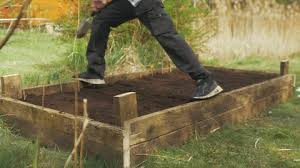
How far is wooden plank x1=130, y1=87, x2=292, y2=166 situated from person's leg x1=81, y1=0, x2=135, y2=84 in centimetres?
102

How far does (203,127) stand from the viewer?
3363 mm

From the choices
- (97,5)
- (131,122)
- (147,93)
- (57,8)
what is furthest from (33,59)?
(131,122)

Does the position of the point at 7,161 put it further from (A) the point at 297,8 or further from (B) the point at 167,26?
Result: (A) the point at 297,8

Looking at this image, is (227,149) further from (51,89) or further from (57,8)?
(57,8)

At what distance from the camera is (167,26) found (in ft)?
10.6

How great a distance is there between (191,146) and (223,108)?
24.3 inches

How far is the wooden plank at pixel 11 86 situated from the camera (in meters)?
3.54

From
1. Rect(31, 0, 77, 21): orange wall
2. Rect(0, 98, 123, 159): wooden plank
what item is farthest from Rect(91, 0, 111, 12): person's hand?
Rect(31, 0, 77, 21): orange wall

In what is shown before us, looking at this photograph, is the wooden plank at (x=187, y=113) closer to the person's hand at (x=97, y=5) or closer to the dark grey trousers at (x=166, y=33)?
the dark grey trousers at (x=166, y=33)

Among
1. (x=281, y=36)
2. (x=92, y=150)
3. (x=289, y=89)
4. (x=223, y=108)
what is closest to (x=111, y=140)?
(x=92, y=150)

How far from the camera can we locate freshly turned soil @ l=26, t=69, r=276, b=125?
341 cm

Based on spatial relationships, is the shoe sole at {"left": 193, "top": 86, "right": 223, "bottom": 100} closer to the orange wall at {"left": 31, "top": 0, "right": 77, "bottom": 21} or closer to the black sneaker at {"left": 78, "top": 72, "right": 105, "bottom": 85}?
the black sneaker at {"left": 78, "top": 72, "right": 105, "bottom": 85}

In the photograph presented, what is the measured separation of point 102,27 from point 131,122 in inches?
54.7

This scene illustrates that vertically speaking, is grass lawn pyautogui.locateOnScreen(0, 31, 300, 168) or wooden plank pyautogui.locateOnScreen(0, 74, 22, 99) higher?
wooden plank pyautogui.locateOnScreen(0, 74, 22, 99)
